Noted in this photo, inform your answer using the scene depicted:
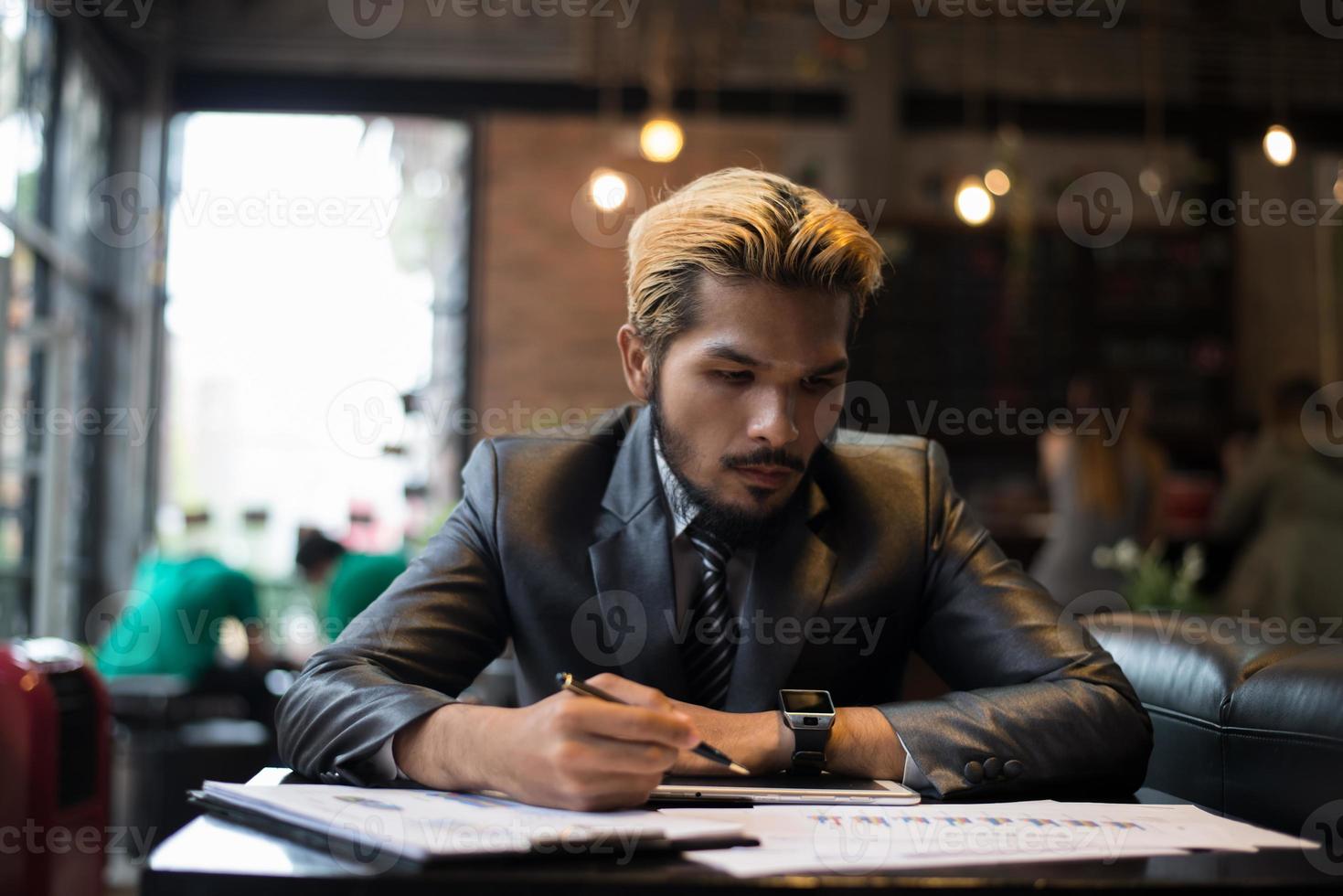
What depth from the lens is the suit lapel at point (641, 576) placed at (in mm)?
1539

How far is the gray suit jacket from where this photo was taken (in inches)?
58.0

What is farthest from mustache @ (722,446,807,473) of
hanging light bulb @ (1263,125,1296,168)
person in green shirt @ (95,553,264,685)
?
person in green shirt @ (95,553,264,685)

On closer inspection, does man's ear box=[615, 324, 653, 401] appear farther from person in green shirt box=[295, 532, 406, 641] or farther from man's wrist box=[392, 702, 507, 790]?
person in green shirt box=[295, 532, 406, 641]

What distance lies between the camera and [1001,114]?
7.40 meters

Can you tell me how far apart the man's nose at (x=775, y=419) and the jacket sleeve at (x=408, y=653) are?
39 cm

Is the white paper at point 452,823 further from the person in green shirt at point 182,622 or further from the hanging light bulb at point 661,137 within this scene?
the person in green shirt at point 182,622

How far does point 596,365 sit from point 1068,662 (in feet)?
19.3

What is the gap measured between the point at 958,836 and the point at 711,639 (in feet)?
2.24

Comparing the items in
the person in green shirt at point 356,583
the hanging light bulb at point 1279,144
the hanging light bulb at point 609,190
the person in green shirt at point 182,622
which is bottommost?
the person in green shirt at point 182,622

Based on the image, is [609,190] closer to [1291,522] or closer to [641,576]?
[1291,522]

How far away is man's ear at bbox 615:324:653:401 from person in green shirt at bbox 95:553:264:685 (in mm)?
3879

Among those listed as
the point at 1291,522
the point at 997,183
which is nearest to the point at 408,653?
the point at 997,183

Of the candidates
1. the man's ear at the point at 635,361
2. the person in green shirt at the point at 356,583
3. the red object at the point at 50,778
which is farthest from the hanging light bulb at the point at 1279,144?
the red object at the point at 50,778

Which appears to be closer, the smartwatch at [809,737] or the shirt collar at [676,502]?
the smartwatch at [809,737]
